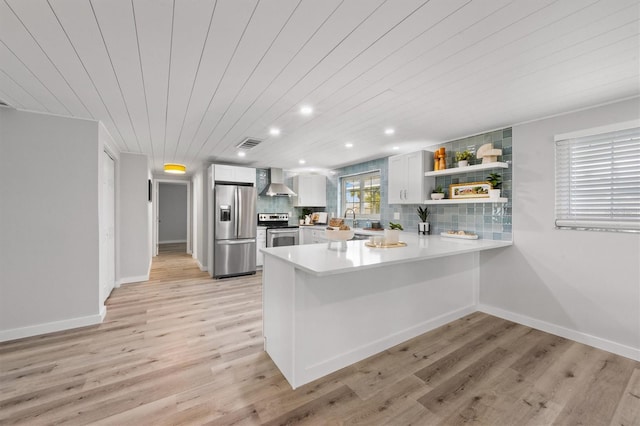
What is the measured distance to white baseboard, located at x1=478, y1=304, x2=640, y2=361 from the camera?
2330 mm

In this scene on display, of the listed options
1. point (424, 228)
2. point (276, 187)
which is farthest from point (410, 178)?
point (276, 187)

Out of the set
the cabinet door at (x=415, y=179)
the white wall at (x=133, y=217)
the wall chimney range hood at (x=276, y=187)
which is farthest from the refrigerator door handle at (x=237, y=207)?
the cabinet door at (x=415, y=179)

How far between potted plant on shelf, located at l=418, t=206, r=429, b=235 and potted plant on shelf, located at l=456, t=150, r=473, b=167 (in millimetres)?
887

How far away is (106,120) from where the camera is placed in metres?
2.89

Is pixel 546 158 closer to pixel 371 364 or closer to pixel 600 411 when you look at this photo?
pixel 600 411

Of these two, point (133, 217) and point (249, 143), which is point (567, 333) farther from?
point (133, 217)

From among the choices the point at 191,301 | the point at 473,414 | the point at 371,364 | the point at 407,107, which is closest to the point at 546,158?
the point at 407,107

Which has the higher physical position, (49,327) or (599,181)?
(599,181)

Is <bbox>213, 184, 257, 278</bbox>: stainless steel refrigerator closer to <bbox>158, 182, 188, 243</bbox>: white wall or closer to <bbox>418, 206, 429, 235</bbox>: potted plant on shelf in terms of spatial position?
<bbox>418, 206, 429, 235</bbox>: potted plant on shelf

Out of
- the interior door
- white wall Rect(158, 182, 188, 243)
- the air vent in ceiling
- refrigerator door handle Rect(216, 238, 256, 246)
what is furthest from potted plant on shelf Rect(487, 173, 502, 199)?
white wall Rect(158, 182, 188, 243)

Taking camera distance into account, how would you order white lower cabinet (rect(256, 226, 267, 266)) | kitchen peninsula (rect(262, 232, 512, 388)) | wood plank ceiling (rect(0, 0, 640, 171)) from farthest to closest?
white lower cabinet (rect(256, 226, 267, 266)) < kitchen peninsula (rect(262, 232, 512, 388)) < wood plank ceiling (rect(0, 0, 640, 171))

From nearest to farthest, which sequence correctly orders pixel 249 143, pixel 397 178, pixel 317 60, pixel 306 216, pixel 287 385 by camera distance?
1. pixel 317 60
2. pixel 287 385
3. pixel 249 143
4. pixel 397 178
5. pixel 306 216

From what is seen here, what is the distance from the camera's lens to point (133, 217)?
4543 mm

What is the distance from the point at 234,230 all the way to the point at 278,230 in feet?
3.32
